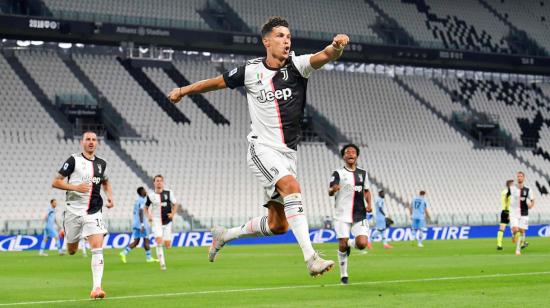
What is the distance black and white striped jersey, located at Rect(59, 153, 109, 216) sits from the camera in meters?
14.7

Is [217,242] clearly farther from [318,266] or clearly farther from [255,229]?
[318,266]

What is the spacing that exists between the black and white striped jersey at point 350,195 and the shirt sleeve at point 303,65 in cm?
798

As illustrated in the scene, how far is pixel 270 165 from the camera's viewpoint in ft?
31.2

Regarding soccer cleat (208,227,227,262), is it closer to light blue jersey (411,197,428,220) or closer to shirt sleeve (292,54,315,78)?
shirt sleeve (292,54,315,78)

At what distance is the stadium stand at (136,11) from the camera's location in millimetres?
47000

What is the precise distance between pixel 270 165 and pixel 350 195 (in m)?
8.30

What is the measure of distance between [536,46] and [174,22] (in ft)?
82.9

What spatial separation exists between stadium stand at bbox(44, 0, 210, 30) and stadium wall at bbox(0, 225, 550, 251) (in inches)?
485

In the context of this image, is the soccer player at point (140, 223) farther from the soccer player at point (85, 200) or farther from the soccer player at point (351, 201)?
the soccer player at point (85, 200)

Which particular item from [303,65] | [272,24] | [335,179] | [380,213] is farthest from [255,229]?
[380,213]

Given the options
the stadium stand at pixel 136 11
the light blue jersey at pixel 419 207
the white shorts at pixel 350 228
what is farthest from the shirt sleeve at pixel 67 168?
the stadium stand at pixel 136 11

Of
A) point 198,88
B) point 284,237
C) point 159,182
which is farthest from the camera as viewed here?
point 284,237

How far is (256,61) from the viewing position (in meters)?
9.95

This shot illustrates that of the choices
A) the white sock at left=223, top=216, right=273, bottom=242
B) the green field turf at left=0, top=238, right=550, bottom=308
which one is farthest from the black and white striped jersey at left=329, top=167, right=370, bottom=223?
the white sock at left=223, top=216, right=273, bottom=242
